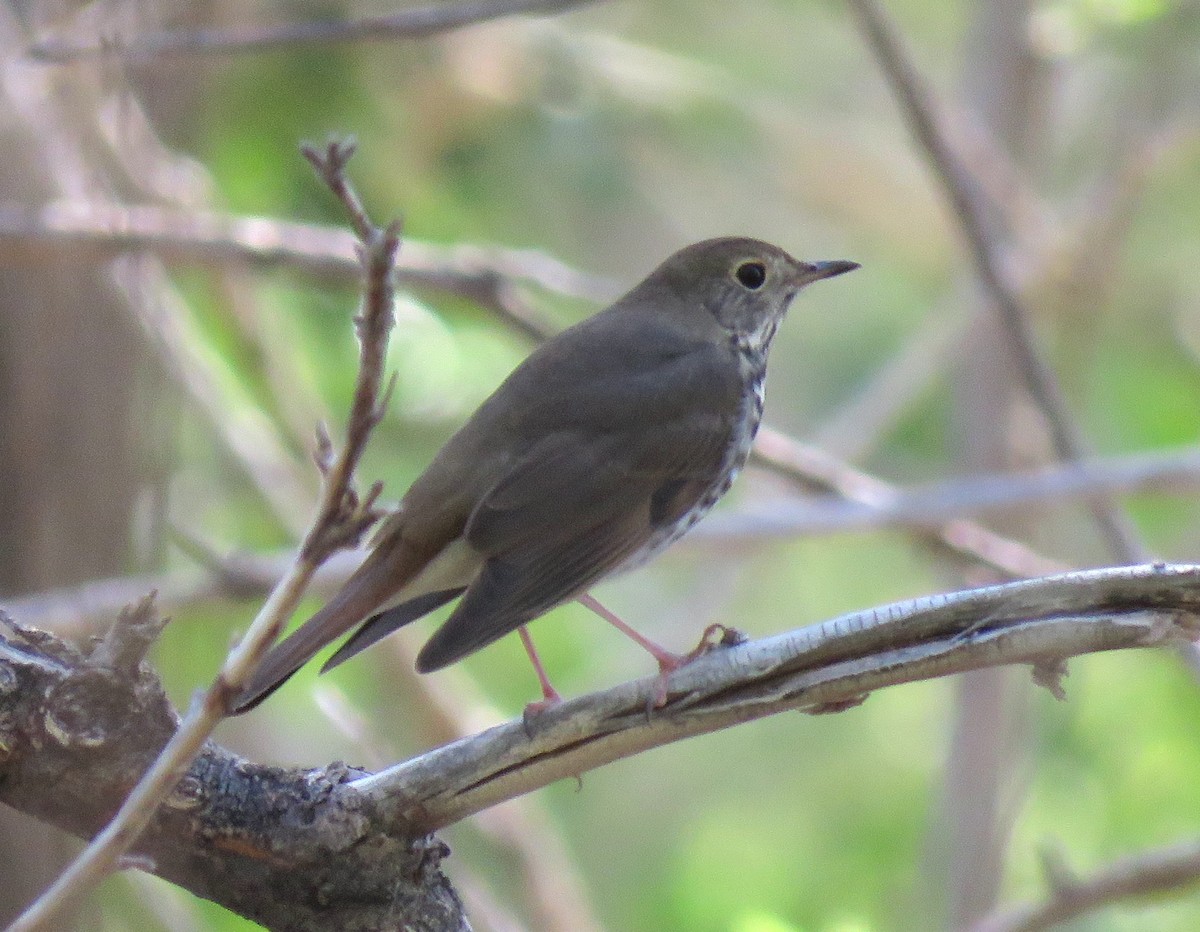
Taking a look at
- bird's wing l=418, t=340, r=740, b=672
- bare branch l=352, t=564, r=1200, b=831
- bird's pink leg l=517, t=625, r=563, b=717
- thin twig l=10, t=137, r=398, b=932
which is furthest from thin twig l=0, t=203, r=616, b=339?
thin twig l=10, t=137, r=398, b=932

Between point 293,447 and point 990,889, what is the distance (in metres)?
3.16

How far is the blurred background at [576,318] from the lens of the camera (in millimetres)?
5223

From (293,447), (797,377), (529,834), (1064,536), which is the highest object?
(797,377)

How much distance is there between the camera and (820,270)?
5180 millimetres

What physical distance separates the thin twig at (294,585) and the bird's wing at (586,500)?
4.49 feet

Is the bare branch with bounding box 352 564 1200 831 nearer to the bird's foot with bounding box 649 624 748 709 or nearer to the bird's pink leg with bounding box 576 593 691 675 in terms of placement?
the bird's foot with bounding box 649 624 748 709

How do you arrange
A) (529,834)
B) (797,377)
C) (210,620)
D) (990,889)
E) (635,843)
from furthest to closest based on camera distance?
(797,377), (635,843), (210,620), (529,834), (990,889)

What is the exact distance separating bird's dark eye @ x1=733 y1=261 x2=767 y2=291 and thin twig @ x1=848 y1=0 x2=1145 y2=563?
2.29ft

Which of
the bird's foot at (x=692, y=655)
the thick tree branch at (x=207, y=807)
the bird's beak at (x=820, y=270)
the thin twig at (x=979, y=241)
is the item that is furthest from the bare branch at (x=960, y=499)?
the thick tree branch at (x=207, y=807)

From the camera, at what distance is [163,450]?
365 cm

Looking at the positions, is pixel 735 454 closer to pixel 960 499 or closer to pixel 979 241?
pixel 960 499

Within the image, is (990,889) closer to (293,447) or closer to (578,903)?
(578,903)

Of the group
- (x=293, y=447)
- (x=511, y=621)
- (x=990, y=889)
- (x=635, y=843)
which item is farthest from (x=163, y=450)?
(x=635, y=843)

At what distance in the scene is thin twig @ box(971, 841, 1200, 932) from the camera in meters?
4.08
